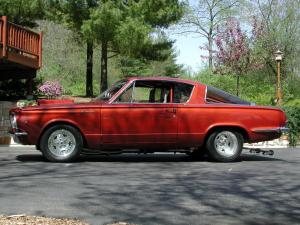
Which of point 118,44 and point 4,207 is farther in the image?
point 118,44

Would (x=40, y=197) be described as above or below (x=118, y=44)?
below

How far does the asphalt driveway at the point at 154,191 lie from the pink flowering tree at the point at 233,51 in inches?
949

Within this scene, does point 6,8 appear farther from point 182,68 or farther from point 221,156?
point 182,68

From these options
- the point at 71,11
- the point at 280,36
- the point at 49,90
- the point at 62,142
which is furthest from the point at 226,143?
the point at 280,36

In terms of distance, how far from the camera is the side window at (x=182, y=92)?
1106 cm

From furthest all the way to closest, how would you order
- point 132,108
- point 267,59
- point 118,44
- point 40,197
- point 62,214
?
point 267,59
point 118,44
point 132,108
point 40,197
point 62,214

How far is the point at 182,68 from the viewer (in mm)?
65375

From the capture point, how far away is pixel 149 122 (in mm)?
10789

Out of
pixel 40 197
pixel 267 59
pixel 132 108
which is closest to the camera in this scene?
pixel 40 197

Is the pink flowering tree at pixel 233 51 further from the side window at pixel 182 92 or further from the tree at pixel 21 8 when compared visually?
the side window at pixel 182 92

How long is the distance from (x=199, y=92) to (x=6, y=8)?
48.4 ft

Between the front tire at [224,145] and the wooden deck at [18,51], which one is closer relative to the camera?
the front tire at [224,145]

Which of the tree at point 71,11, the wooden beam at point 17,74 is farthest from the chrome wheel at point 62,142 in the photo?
the tree at point 71,11

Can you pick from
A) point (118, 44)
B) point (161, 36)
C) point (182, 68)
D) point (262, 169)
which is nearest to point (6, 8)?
point (118, 44)
